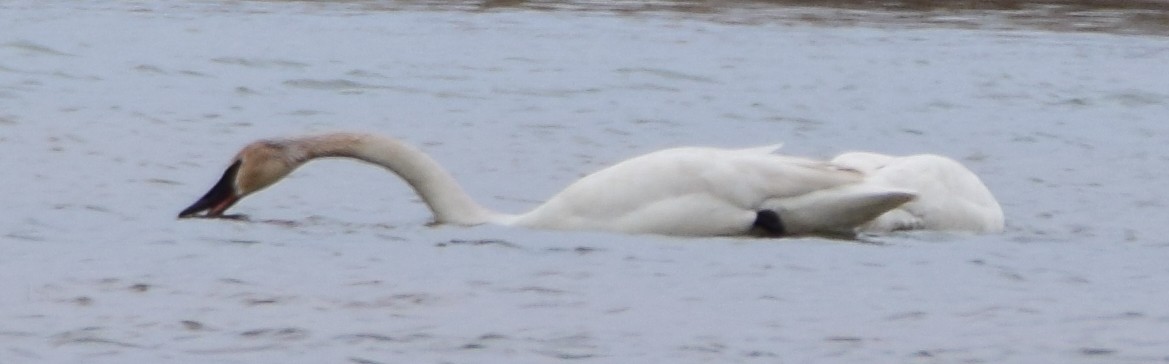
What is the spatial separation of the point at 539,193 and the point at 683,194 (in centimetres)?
193

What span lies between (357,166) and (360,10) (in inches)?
522

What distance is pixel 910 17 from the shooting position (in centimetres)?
2653

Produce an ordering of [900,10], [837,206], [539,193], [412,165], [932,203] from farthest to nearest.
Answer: [900,10]
[539,193]
[412,165]
[932,203]
[837,206]

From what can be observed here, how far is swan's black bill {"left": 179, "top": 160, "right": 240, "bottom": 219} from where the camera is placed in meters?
11.2

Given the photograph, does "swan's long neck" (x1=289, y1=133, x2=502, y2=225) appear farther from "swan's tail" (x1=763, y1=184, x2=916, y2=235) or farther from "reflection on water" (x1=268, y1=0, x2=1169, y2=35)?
"reflection on water" (x1=268, y1=0, x2=1169, y2=35)

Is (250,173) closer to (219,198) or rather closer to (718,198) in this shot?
(219,198)

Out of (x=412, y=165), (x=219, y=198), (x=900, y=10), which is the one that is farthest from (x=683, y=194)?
(x=900, y=10)

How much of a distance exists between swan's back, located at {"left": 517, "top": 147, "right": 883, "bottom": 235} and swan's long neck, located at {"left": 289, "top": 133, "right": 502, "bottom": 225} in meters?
0.44

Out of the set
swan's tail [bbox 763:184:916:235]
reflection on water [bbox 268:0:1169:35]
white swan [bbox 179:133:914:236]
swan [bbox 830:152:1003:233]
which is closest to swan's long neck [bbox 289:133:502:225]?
white swan [bbox 179:133:914:236]

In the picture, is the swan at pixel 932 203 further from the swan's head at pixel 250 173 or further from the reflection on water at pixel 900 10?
the reflection on water at pixel 900 10

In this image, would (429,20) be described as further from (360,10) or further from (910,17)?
(910,17)

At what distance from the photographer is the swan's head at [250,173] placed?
37.0 feet

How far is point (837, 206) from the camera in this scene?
10.6 metres

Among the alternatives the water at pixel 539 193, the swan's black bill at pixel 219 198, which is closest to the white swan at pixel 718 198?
the water at pixel 539 193
